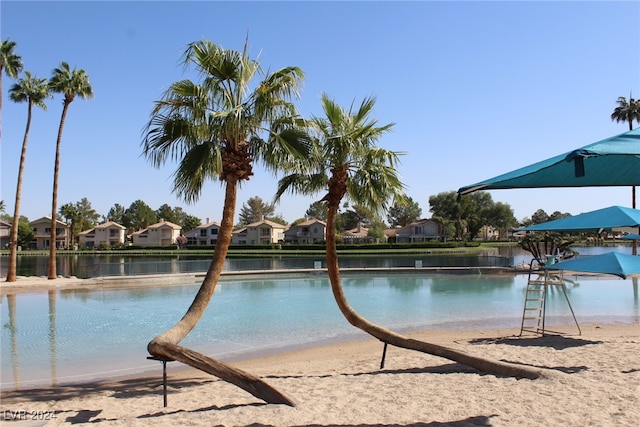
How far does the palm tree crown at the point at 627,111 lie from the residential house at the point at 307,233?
48.4m

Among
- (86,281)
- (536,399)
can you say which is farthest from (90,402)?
(86,281)

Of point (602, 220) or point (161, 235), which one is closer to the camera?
point (602, 220)

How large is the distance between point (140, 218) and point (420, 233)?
70544 millimetres

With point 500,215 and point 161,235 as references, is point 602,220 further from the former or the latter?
point 161,235

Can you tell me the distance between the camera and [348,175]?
10023 mm

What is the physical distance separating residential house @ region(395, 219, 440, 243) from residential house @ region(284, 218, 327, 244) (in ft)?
45.2

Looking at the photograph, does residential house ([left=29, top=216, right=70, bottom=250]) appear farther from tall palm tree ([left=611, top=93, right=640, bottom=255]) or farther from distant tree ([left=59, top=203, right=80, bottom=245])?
tall palm tree ([left=611, top=93, right=640, bottom=255])

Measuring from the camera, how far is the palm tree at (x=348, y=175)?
942 cm

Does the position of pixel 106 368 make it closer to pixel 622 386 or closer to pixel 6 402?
pixel 6 402

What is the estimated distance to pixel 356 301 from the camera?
2300 centimetres

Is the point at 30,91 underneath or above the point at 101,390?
above

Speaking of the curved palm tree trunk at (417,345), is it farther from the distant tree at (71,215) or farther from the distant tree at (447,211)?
the distant tree at (71,215)

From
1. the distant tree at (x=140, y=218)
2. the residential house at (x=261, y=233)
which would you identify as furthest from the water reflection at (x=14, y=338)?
the distant tree at (x=140, y=218)

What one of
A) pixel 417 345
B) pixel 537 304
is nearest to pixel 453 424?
pixel 417 345
